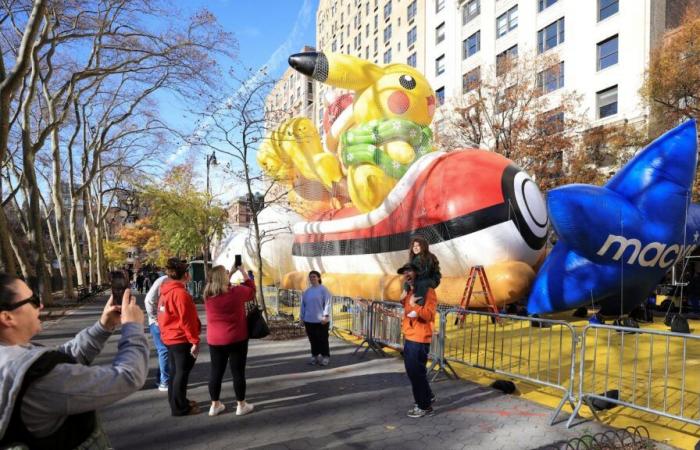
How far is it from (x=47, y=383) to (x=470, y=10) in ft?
121

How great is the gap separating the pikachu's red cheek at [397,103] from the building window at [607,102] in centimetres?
1471

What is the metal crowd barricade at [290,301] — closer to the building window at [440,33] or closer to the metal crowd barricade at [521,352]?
the metal crowd barricade at [521,352]

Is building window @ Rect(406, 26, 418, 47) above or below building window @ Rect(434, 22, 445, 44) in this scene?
above

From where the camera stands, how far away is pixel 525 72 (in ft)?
73.4

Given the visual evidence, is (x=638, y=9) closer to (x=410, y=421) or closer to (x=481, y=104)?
(x=481, y=104)

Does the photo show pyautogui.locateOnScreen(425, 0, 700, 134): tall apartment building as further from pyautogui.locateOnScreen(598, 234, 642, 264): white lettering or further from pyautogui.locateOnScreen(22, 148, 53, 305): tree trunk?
pyautogui.locateOnScreen(22, 148, 53, 305): tree trunk

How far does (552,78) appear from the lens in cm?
2572

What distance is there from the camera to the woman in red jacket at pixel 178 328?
4.95 metres

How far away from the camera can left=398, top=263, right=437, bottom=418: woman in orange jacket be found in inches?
187

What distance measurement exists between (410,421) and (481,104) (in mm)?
19294

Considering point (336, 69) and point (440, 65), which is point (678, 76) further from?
point (440, 65)

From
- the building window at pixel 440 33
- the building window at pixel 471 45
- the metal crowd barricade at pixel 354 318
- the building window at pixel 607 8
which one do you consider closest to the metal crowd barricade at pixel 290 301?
the metal crowd barricade at pixel 354 318

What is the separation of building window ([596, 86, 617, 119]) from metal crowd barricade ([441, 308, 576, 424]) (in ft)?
58.3

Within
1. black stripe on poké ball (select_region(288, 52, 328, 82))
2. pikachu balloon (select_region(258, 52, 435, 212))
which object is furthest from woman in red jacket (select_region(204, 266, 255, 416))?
black stripe on poké ball (select_region(288, 52, 328, 82))
